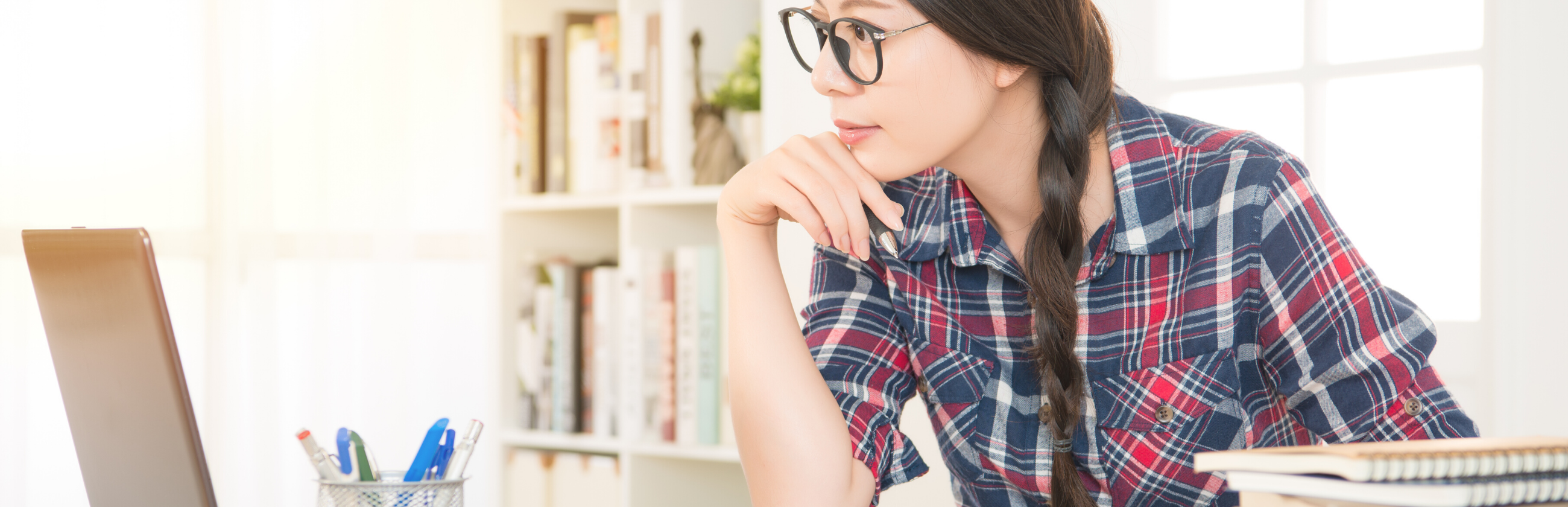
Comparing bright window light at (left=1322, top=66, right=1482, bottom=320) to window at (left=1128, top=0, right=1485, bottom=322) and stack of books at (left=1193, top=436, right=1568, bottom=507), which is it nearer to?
window at (left=1128, top=0, right=1485, bottom=322)

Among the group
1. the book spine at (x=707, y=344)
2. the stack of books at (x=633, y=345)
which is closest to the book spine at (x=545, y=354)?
the stack of books at (x=633, y=345)

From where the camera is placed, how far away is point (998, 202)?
40.7 inches

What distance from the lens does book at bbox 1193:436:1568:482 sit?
40 centimetres

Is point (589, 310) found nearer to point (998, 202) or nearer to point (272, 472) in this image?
point (272, 472)

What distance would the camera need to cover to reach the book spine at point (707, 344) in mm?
1689

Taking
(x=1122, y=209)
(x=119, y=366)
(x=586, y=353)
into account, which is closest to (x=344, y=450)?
(x=119, y=366)

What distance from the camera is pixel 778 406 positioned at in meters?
0.93

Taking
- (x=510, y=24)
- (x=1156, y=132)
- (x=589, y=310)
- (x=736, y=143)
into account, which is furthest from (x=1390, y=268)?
(x=510, y=24)

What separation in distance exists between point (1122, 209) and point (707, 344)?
90 cm

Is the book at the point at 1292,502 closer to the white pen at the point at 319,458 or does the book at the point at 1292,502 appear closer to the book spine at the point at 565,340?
the white pen at the point at 319,458

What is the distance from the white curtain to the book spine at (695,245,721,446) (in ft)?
1.42

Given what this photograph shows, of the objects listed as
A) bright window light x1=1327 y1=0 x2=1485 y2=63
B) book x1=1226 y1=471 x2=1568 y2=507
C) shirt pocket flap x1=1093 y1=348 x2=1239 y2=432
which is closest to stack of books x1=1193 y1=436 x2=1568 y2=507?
book x1=1226 y1=471 x2=1568 y2=507

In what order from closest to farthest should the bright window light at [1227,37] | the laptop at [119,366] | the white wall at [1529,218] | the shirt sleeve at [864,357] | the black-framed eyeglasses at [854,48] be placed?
the laptop at [119,366]
the black-framed eyeglasses at [854,48]
the shirt sleeve at [864,357]
the white wall at [1529,218]
the bright window light at [1227,37]

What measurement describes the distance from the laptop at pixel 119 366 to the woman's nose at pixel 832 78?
54cm
